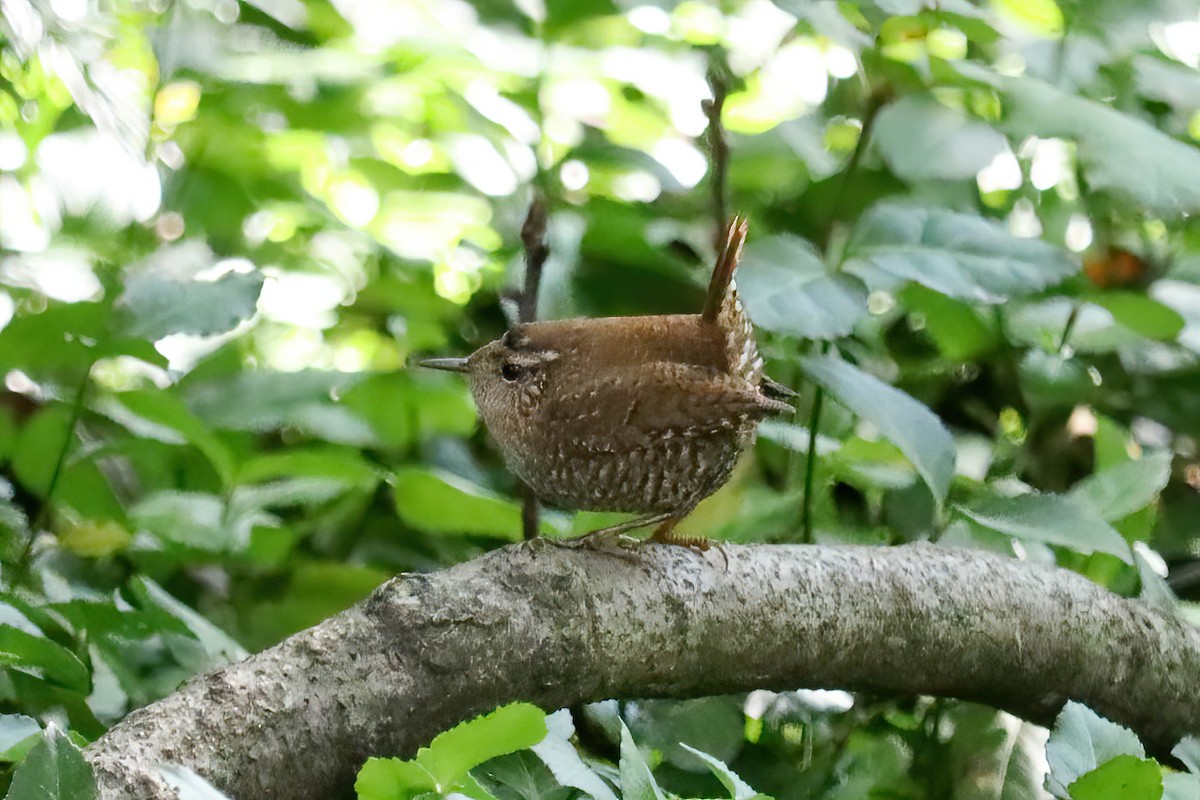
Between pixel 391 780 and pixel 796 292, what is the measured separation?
27.2 inches

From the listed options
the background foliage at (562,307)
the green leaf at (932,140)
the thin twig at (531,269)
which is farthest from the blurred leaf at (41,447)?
the green leaf at (932,140)

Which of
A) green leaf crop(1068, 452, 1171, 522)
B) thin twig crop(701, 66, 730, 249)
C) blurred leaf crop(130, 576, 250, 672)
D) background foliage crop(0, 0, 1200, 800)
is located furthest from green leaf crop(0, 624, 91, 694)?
green leaf crop(1068, 452, 1171, 522)

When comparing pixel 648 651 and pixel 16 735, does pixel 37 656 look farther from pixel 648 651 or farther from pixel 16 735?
pixel 648 651

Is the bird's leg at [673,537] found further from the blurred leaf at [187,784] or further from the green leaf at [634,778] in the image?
the blurred leaf at [187,784]

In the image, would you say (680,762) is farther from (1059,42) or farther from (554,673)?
(1059,42)

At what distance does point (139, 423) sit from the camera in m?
1.19

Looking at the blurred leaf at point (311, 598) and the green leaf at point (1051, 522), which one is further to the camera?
the blurred leaf at point (311, 598)

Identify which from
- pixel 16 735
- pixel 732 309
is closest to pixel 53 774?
pixel 16 735

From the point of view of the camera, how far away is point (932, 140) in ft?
4.61

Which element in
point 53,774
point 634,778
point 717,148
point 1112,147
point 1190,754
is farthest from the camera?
point 717,148

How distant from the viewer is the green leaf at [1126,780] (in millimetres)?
751

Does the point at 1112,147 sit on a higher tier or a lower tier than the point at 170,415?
higher

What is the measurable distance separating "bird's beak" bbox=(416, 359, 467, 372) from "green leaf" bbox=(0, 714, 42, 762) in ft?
1.89

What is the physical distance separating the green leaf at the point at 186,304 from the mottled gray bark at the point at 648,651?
0.33 meters
